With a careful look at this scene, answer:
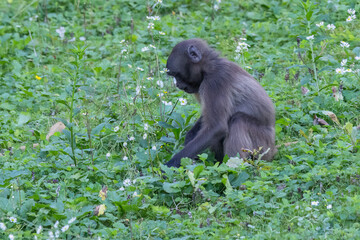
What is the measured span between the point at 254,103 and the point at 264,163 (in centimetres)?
101

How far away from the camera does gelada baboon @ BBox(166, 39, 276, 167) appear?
6.88 m

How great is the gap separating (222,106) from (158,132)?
101 centimetres

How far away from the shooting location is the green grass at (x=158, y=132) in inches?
218

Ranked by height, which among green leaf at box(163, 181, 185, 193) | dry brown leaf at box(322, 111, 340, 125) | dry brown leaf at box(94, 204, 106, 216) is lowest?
dry brown leaf at box(94, 204, 106, 216)

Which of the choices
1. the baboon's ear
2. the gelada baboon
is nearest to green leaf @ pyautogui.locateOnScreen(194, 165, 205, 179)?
the gelada baboon

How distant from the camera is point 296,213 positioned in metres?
5.52

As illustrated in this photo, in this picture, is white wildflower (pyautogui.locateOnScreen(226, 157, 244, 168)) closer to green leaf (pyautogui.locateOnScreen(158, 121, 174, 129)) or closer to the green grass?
the green grass

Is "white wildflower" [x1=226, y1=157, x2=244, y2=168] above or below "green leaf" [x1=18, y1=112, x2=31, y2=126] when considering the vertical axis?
above

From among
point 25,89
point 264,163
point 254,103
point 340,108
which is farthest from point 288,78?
point 25,89

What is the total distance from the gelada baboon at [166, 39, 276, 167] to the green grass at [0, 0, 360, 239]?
0.88ft

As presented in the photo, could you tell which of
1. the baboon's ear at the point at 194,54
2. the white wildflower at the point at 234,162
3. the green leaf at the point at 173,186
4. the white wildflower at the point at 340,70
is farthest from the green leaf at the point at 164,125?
the white wildflower at the point at 340,70

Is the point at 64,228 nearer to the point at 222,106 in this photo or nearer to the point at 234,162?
the point at 234,162

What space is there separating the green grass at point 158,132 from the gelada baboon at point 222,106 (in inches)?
10.6

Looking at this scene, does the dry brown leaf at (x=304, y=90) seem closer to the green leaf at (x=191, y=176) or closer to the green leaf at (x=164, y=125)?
the green leaf at (x=164, y=125)
